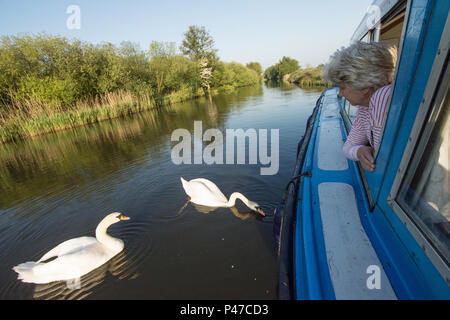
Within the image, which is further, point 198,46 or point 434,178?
point 198,46

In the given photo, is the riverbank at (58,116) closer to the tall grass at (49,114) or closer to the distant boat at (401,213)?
the tall grass at (49,114)

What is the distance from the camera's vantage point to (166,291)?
8.85ft

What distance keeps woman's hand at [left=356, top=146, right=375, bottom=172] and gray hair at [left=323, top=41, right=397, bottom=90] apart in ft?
1.71

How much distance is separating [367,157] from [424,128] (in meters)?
0.74

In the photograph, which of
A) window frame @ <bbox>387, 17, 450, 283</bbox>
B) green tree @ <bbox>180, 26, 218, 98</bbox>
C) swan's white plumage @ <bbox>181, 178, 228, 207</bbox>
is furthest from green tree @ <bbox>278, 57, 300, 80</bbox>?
window frame @ <bbox>387, 17, 450, 283</bbox>

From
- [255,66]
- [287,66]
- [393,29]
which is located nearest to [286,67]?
[287,66]

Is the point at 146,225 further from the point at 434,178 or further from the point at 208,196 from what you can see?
the point at 434,178

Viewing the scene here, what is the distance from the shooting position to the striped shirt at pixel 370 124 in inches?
64.7

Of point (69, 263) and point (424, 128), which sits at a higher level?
point (424, 128)

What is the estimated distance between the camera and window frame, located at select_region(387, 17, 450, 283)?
943mm

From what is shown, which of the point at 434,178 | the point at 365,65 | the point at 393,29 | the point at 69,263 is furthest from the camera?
the point at 393,29

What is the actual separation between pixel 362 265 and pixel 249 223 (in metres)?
2.34

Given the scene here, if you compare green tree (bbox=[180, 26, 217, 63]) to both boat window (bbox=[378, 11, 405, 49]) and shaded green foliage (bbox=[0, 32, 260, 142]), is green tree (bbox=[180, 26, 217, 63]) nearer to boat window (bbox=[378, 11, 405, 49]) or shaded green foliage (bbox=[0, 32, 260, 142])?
shaded green foliage (bbox=[0, 32, 260, 142])

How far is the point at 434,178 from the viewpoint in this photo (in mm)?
1129
